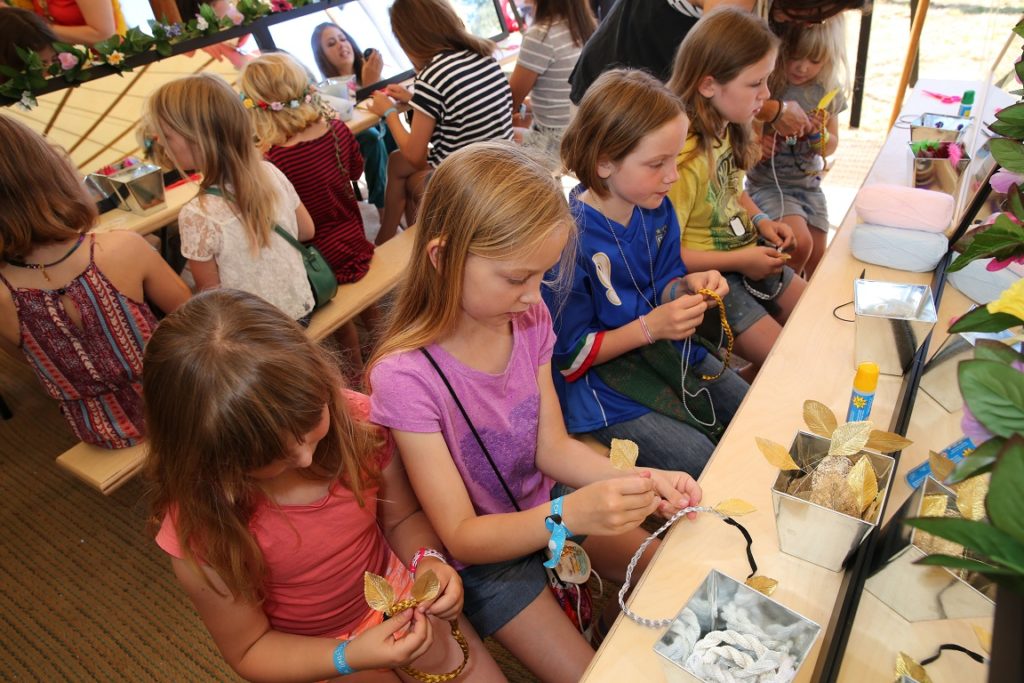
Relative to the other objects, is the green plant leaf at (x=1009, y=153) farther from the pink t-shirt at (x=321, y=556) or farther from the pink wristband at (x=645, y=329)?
the pink t-shirt at (x=321, y=556)

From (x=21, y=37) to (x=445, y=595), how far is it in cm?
274

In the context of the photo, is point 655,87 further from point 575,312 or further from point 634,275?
point 575,312

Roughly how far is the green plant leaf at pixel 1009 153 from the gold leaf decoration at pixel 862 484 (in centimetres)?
46

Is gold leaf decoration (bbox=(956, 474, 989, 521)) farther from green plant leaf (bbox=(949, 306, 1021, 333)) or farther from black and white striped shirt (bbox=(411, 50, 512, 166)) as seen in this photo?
black and white striped shirt (bbox=(411, 50, 512, 166))

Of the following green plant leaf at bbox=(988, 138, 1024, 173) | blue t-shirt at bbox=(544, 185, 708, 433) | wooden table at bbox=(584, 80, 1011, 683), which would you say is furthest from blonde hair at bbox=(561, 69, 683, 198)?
green plant leaf at bbox=(988, 138, 1024, 173)

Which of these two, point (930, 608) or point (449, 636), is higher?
point (930, 608)

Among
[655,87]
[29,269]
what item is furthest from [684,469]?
[29,269]

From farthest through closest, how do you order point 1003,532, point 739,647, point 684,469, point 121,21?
1. point 121,21
2. point 684,469
3. point 739,647
4. point 1003,532

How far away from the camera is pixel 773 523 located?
111 cm

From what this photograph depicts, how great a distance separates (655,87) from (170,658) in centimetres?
206

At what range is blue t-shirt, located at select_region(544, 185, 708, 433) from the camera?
1.72 meters

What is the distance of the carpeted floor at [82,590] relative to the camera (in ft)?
6.35

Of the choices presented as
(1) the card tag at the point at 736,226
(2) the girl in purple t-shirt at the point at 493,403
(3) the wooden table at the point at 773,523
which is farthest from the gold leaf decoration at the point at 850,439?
(1) the card tag at the point at 736,226

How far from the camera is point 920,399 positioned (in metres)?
1.31
